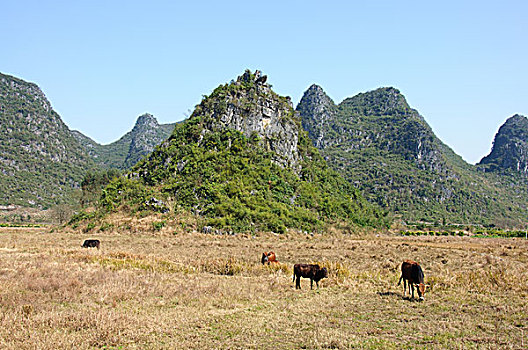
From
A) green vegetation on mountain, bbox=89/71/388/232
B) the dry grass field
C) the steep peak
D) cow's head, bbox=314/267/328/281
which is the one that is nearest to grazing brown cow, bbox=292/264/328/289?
cow's head, bbox=314/267/328/281

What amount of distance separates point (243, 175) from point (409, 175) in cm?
11125

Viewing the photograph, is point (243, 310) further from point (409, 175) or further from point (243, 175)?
point (409, 175)

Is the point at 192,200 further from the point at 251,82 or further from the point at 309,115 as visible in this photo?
the point at 309,115

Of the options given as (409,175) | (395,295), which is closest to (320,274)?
(395,295)

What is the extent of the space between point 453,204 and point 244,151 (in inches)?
4287

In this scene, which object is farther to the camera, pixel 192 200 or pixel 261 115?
pixel 261 115

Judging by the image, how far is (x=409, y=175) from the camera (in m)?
156

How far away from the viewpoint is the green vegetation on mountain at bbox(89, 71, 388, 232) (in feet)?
189

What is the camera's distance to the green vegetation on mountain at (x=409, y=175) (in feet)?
467

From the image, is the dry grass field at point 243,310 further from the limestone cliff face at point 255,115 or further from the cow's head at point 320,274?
the limestone cliff face at point 255,115

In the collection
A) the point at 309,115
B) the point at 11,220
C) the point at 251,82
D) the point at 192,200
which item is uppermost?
the point at 309,115

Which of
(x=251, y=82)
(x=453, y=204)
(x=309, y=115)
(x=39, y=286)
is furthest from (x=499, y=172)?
(x=39, y=286)

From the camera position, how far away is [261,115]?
7538cm

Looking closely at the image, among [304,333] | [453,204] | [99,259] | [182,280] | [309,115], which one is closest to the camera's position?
[304,333]
